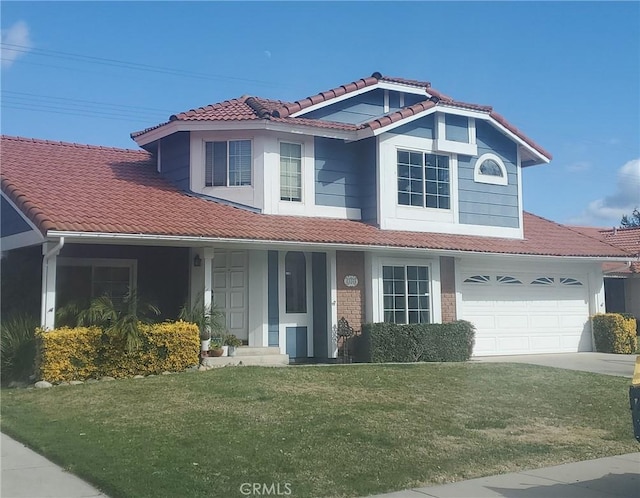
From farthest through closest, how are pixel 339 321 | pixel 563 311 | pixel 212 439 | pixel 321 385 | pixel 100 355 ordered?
pixel 563 311 → pixel 339 321 → pixel 100 355 → pixel 321 385 → pixel 212 439

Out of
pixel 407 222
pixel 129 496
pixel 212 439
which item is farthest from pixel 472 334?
pixel 129 496

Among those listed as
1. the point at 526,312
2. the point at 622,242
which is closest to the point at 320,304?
the point at 526,312

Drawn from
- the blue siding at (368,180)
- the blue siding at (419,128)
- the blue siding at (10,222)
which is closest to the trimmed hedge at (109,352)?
the blue siding at (10,222)

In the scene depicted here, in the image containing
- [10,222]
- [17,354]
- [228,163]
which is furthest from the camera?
[228,163]

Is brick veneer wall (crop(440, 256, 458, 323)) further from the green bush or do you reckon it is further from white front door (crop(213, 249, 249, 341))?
the green bush

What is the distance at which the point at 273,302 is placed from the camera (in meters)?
16.3

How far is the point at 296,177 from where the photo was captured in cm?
1738

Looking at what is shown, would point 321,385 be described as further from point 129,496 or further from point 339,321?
point 129,496

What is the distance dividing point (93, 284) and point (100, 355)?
411 centimetres

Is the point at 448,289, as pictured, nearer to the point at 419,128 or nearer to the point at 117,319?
the point at 419,128

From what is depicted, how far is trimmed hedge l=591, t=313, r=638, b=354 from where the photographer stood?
20312 millimetres

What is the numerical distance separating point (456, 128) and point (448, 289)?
4.31m

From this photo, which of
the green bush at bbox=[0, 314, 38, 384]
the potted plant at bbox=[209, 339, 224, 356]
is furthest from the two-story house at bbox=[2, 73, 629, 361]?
the green bush at bbox=[0, 314, 38, 384]

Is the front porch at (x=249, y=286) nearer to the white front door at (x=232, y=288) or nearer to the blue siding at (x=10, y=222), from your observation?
the white front door at (x=232, y=288)
